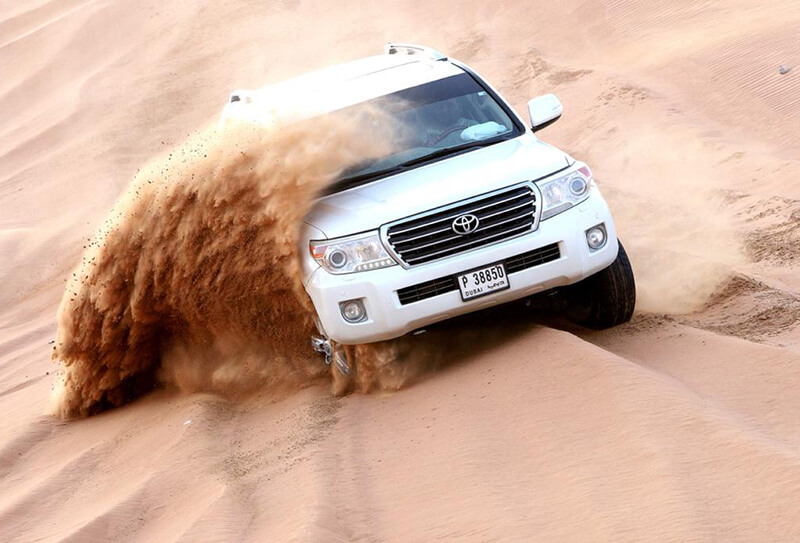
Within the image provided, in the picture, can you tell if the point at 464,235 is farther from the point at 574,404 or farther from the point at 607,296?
the point at 574,404

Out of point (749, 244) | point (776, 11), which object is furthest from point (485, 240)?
point (776, 11)

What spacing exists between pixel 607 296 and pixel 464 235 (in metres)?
1.06

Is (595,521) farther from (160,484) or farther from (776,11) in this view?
(776,11)

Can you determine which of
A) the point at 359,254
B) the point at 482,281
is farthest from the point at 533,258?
the point at 359,254

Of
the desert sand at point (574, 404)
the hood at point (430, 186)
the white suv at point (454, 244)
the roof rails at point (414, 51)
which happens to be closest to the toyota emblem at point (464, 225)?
the white suv at point (454, 244)

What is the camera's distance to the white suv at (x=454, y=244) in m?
6.21

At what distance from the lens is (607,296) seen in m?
6.74

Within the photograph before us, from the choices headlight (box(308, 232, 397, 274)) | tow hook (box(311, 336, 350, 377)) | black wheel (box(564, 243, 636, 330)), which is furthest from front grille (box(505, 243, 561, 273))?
tow hook (box(311, 336, 350, 377))

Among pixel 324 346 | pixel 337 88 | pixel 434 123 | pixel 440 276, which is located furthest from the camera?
pixel 337 88

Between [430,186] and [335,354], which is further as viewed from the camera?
[335,354]

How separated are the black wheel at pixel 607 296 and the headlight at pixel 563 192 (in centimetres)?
48

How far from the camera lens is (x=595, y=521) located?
436 centimetres

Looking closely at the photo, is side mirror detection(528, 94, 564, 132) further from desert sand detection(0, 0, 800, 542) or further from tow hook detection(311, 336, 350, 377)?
tow hook detection(311, 336, 350, 377)

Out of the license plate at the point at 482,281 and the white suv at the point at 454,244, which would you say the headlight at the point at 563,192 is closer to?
the white suv at the point at 454,244
